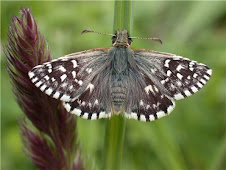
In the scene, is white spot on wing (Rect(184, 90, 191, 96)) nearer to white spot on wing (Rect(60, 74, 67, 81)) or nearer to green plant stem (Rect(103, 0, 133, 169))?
green plant stem (Rect(103, 0, 133, 169))

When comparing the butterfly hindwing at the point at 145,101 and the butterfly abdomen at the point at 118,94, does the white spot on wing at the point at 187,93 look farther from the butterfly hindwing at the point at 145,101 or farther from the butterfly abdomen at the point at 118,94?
the butterfly abdomen at the point at 118,94

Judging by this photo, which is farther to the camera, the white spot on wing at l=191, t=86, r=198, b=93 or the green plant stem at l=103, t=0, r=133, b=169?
the white spot on wing at l=191, t=86, r=198, b=93

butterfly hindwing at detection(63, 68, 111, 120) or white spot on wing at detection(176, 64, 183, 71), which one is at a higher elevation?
white spot on wing at detection(176, 64, 183, 71)

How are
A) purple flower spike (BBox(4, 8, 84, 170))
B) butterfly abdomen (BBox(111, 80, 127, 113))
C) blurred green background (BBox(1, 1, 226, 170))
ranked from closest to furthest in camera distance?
purple flower spike (BBox(4, 8, 84, 170)) → butterfly abdomen (BBox(111, 80, 127, 113)) → blurred green background (BBox(1, 1, 226, 170))

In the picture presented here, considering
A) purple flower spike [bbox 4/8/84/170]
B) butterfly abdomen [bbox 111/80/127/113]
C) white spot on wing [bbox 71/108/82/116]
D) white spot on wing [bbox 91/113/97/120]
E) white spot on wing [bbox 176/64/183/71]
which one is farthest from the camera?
white spot on wing [bbox 176/64/183/71]

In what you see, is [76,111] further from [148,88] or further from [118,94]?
[148,88]

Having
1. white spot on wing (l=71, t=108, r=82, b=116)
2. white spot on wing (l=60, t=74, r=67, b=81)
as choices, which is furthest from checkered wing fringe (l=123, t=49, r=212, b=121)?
white spot on wing (l=60, t=74, r=67, b=81)

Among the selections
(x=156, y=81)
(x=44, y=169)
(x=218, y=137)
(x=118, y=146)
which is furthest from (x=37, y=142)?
(x=218, y=137)
